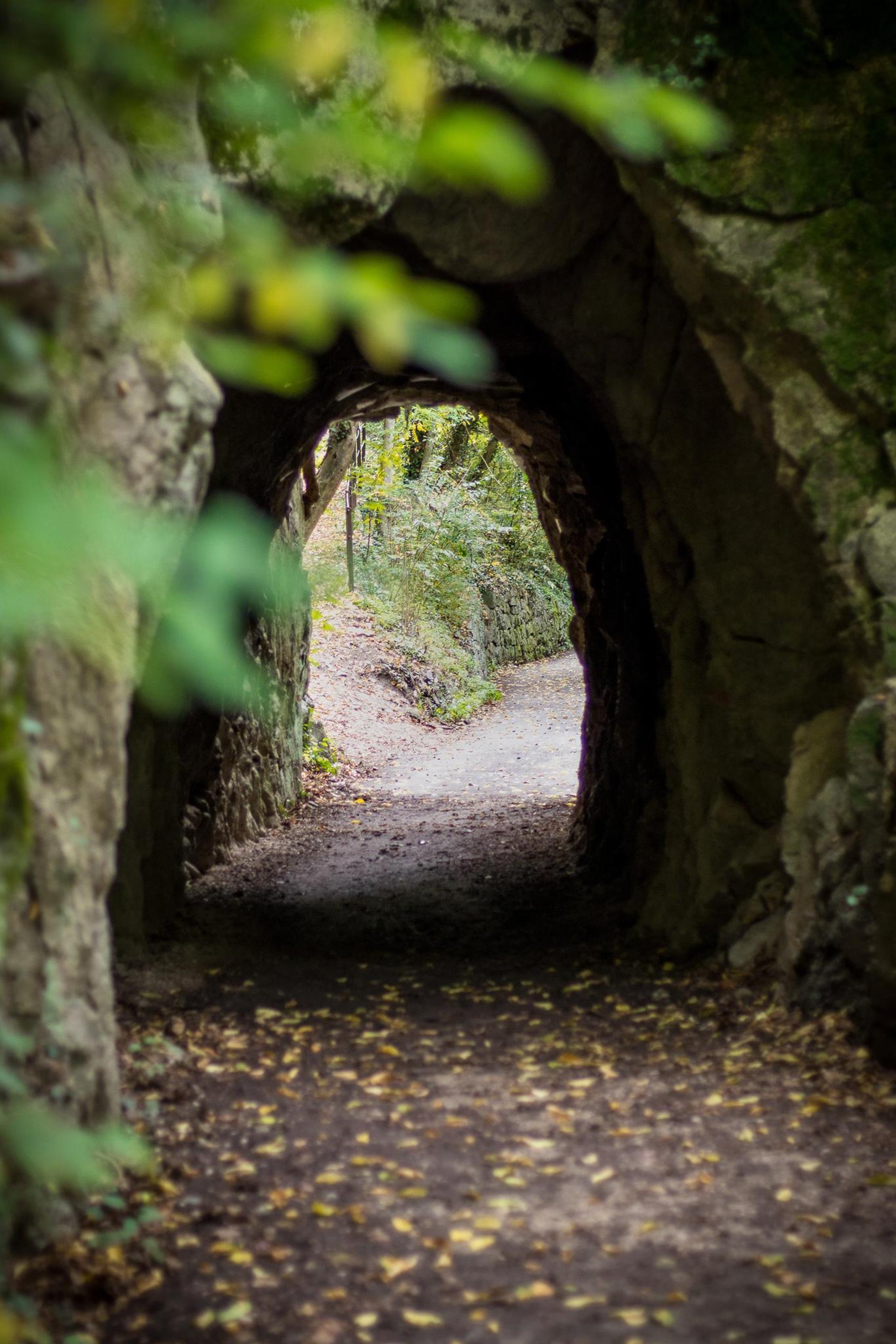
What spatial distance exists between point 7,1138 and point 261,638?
959 centimetres

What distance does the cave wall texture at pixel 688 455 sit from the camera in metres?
3.22

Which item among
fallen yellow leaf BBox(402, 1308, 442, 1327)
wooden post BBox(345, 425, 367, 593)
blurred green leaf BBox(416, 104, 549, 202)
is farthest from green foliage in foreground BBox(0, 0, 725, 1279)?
wooden post BBox(345, 425, 367, 593)

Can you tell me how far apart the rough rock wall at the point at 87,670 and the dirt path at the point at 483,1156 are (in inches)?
26.8

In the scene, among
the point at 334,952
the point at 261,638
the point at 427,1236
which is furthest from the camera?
the point at 261,638

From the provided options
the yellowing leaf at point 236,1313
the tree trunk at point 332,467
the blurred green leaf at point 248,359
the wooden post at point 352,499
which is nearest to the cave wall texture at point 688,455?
the yellowing leaf at point 236,1313

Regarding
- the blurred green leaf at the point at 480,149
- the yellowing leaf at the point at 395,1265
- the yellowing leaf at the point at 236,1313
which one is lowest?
the yellowing leaf at the point at 395,1265

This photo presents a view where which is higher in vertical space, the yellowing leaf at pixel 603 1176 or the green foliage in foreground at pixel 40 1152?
the green foliage in foreground at pixel 40 1152

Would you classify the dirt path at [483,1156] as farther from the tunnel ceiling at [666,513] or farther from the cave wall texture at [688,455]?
the tunnel ceiling at [666,513]

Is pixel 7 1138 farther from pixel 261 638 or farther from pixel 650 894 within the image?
pixel 261 638

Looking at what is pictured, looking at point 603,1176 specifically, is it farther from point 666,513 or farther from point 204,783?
point 204,783

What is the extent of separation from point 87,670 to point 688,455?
4311 millimetres

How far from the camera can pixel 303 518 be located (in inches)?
522

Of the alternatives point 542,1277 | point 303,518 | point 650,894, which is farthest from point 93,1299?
point 303,518

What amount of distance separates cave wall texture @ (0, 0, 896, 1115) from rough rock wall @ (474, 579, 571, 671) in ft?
51.0
